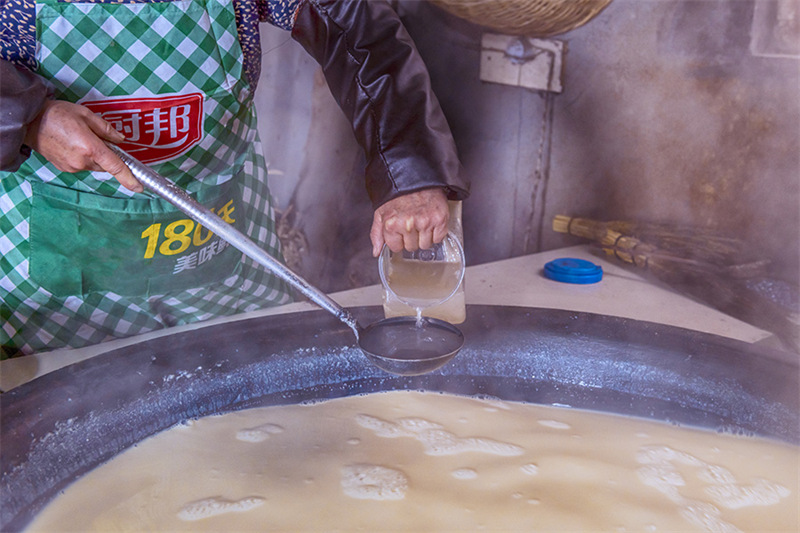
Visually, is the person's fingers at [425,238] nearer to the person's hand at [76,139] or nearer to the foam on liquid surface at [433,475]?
the foam on liquid surface at [433,475]

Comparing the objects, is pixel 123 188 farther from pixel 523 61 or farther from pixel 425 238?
pixel 523 61

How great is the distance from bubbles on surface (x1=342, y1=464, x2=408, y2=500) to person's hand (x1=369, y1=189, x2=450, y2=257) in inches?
17.9

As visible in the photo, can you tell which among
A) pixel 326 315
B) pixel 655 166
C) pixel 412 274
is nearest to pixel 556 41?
pixel 655 166

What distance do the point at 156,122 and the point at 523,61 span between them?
150cm

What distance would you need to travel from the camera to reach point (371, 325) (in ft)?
4.15

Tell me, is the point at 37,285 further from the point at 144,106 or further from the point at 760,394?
the point at 760,394

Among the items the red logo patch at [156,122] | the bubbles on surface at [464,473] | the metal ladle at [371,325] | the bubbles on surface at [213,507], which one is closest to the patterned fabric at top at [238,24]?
the red logo patch at [156,122]

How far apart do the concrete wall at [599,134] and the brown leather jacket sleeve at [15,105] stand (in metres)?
1.78

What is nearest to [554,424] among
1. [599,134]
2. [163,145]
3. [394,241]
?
[394,241]

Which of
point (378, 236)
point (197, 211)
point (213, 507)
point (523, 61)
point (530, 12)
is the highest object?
point (530, 12)

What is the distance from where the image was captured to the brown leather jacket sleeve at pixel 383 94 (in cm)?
145

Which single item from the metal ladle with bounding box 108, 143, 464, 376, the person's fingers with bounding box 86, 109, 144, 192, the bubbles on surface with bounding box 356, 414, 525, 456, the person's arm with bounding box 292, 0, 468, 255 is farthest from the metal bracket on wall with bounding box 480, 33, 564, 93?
the person's fingers with bounding box 86, 109, 144, 192

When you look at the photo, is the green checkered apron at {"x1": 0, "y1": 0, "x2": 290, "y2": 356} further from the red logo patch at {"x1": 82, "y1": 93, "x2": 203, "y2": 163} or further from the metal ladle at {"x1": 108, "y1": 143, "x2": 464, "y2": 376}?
the metal ladle at {"x1": 108, "y1": 143, "x2": 464, "y2": 376}

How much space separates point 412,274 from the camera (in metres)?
1.44
